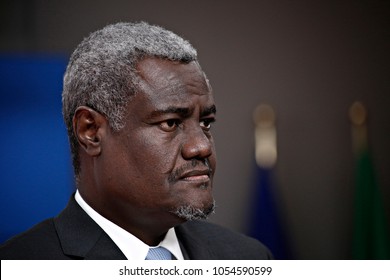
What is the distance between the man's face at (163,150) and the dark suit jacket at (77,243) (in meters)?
0.10

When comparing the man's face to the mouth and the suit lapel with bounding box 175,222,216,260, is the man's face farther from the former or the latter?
the suit lapel with bounding box 175,222,216,260

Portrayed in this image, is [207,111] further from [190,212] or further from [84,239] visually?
[84,239]

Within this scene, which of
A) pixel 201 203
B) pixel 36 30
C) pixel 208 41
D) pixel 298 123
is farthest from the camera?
pixel 298 123

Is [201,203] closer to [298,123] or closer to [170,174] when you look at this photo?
[170,174]

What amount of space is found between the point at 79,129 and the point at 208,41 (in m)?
0.97

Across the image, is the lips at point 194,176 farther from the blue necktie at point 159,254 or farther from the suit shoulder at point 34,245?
the suit shoulder at point 34,245

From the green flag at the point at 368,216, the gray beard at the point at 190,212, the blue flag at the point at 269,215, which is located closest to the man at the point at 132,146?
the gray beard at the point at 190,212

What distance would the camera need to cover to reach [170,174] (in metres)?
1.20

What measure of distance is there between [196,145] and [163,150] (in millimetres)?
68

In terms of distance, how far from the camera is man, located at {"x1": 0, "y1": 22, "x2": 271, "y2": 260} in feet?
3.95

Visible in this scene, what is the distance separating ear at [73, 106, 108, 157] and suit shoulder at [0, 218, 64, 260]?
0.21m
